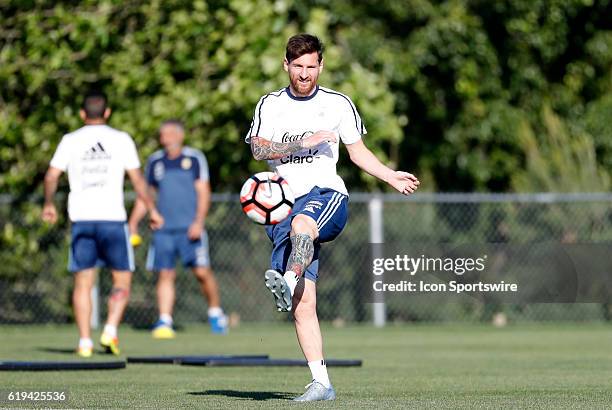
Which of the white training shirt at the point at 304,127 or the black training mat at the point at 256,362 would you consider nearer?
the white training shirt at the point at 304,127

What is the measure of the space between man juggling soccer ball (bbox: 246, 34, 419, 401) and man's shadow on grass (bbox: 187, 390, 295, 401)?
443 mm

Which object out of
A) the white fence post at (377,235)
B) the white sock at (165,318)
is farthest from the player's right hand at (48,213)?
the white fence post at (377,235)

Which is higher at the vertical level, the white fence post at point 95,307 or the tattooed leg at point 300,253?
the tattooed leg at point 300,253

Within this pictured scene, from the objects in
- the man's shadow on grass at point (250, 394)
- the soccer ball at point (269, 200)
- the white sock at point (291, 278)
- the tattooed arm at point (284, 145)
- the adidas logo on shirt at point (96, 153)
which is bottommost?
the man's shadow on grass at point (250, 394)

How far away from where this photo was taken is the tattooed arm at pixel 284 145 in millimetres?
7406

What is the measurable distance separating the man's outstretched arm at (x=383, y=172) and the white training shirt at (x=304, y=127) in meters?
0.15

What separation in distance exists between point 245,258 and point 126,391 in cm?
1001

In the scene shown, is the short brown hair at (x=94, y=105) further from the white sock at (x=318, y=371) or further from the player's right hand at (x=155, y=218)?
the white sock at (x=318, y=371)

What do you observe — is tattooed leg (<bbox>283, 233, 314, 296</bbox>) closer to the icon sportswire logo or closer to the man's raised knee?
the man's raised knee

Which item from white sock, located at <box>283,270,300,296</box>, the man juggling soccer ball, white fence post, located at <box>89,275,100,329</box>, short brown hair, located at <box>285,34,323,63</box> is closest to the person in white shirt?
the man juggling soccer ball

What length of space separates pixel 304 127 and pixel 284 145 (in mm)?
204

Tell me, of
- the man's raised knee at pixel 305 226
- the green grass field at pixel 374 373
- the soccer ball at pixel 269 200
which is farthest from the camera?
the green grass field at pixel 374 373

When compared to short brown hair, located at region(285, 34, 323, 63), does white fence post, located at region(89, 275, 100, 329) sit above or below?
below

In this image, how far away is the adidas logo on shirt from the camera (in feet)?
38.4
